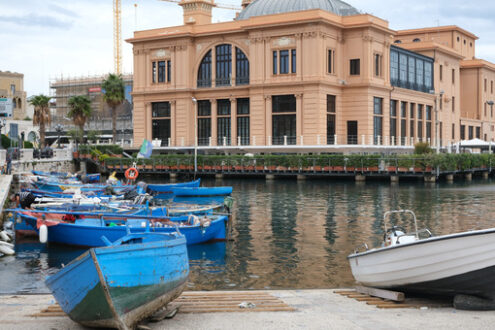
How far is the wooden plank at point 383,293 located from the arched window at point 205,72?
219ft

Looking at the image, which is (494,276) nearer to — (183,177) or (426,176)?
(426,176)

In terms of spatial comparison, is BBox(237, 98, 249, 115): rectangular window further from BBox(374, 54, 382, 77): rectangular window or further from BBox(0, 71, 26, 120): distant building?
BBox(0, 71, 26, 120): distant building

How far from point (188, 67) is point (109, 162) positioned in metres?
15.1

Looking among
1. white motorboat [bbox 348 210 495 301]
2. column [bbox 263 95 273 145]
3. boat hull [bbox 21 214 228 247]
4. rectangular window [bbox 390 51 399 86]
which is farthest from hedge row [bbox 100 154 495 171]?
white motorboat [bbox 348 210 495 301]

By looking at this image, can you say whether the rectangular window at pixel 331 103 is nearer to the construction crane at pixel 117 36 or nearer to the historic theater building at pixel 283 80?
the historic theater building at pixel 283 80

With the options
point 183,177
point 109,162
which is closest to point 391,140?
point 183,177

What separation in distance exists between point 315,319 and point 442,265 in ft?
10.1

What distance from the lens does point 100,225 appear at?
26.9m

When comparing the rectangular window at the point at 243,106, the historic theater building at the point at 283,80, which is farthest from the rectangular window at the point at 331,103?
the rectangular window at the point at 243,106

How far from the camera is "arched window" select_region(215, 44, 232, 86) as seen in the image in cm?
8027

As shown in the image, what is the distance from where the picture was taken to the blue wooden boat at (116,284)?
40.4 ft

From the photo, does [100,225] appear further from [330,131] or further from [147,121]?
[147,121]

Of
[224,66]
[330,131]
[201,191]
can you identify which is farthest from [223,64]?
[201,191]

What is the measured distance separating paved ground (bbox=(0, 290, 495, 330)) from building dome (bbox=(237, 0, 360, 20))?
218ft
